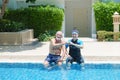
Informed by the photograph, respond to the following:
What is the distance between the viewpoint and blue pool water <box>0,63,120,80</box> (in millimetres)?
10719

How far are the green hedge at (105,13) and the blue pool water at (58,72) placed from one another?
967cm

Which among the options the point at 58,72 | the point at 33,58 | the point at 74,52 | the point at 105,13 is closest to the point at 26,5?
the point at 105,13

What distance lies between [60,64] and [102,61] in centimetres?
192

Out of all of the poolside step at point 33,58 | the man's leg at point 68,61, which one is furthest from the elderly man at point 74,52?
the poolside step at point 33,58

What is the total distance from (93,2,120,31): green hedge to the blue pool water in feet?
31.7

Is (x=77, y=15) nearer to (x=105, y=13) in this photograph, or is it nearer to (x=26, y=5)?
(x=105, y=13)

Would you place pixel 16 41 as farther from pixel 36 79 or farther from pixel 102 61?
pixel 36 79

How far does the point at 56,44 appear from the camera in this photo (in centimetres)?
1178

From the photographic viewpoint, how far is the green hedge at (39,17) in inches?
854

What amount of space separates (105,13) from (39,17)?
4.37m

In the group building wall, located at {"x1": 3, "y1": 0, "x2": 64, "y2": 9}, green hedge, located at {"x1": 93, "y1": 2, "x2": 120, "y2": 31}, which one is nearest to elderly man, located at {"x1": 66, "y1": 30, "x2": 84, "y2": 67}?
green hedge, located at {"x1": 93, "y1": 2, "x2": 120, "y2": 31}

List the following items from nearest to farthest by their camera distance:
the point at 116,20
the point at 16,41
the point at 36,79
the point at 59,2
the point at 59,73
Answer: the point at 36,79 → the point at 59,73 → the point at 16,41 → the point at 116,20 → the point at 59,2

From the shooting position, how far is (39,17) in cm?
2184

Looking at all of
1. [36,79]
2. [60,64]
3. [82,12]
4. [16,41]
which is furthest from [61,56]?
[82,12]
